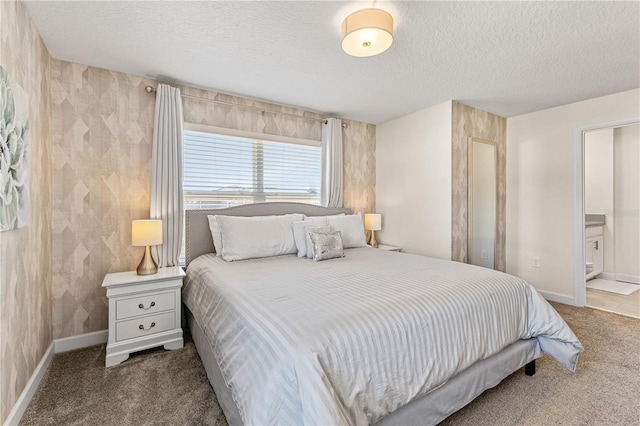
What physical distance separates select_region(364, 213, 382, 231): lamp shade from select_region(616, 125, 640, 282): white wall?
378cm

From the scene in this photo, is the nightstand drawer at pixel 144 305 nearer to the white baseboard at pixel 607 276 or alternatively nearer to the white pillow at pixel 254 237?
the white pillow at pixel 254 237

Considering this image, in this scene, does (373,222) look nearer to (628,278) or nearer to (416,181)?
(416,181)

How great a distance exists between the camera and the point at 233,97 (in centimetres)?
335

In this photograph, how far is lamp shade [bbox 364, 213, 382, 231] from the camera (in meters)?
4.16

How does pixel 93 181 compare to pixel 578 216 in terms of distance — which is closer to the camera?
pixel 93 181

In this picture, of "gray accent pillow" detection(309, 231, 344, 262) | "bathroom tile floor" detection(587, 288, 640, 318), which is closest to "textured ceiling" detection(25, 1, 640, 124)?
"gray accent pillow" detection(309, 231, 344, 262)

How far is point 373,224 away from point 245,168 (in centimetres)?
189

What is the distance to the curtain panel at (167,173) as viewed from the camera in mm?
2838

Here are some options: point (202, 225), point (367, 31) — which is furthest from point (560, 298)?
point (202, 225)

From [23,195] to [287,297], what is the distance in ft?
5.48

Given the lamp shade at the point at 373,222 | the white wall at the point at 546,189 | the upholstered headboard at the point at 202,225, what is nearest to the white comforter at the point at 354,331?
the upholstered headboard at the point at 202,225

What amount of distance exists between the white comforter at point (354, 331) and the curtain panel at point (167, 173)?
816mm

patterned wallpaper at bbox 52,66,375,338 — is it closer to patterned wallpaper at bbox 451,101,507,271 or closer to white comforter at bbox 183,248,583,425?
white comforter at bbox 183,248,583,425

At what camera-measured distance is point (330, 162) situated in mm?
4031
